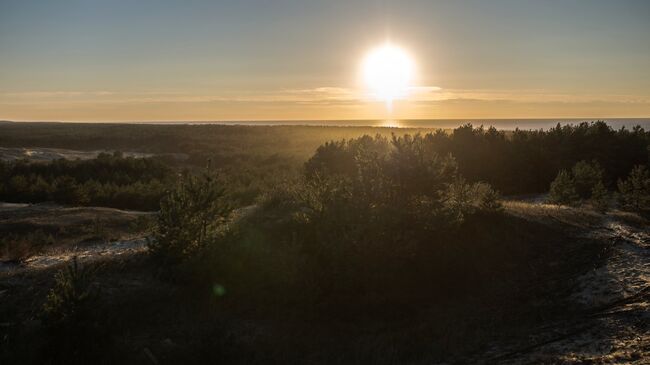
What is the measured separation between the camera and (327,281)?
11.2 metres

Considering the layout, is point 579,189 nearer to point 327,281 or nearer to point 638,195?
point 638,195

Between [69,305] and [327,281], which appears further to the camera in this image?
[327,281]

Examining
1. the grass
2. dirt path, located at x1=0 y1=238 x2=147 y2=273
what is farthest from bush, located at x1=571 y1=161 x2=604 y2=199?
dirt path, located at x1=0 y1=238 x2=147 y2=273

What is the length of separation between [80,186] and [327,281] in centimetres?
2234

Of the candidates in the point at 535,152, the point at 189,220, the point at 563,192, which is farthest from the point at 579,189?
the point at 189,220

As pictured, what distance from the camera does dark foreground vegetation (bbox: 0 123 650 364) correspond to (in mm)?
8734

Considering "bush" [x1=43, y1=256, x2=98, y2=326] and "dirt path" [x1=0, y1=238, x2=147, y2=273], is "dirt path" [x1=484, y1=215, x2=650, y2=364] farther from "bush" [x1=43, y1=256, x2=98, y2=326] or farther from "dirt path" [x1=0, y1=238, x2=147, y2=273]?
"dirt path" [x1=0, y1=238, x2=147, y2=273]

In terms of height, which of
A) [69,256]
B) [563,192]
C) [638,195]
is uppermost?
[638,195]

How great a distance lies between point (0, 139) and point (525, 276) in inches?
3226

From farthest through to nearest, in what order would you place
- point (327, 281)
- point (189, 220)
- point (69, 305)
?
point (189, 220) < point (327, 281) < point (69, 305)

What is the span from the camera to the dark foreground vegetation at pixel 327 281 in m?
8.73

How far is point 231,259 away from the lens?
1149cm

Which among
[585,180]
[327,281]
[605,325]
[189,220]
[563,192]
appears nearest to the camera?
[605,325]

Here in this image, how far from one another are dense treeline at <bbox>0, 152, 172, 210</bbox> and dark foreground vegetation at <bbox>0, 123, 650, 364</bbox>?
13.6 metres
